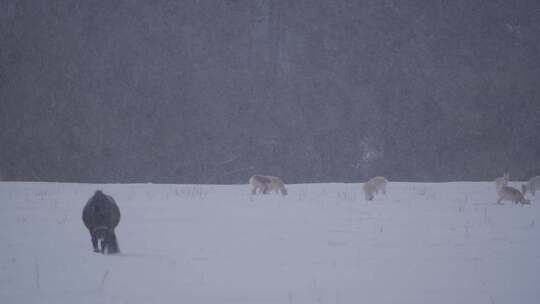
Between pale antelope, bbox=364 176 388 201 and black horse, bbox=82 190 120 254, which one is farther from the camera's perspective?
pale antelope, bbox=364 176 388 201

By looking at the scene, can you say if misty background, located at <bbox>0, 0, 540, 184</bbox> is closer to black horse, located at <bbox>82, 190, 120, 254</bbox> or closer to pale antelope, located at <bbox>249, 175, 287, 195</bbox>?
pale antelope, located at <bbox>249, 175, 287, 195</bbox>

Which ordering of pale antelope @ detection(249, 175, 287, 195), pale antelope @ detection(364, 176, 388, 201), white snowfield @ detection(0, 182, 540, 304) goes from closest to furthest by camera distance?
white snowfield @ detection(0, 182, 540, 304) → pale antelope @ detection(364, 176, 388, 201) → pale antelope @ detection(249, 175, 287, 195)

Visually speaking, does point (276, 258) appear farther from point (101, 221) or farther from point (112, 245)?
point (101, 221)

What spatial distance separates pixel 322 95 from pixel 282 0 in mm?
6767

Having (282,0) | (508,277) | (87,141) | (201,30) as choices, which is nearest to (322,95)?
(282,0)

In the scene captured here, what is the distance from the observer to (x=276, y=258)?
21.5 feet

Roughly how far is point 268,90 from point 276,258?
25.0m

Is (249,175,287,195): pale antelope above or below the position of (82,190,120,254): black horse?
above

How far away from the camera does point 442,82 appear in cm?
3050

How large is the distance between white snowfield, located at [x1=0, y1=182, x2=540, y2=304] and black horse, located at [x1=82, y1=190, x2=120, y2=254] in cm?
23

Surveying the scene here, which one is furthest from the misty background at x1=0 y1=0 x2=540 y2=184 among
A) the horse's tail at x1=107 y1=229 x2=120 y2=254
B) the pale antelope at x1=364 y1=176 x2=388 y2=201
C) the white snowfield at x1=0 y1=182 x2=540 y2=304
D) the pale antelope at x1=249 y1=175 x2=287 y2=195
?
the horse's tail at x1=107 y1=229 x2=120 y2=254

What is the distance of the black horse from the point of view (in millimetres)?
6613

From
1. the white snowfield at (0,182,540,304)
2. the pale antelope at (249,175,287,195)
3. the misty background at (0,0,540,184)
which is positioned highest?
the misty background at (0,0,540,184)

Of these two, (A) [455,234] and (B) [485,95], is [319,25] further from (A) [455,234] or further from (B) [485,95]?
(A) [455,234]
